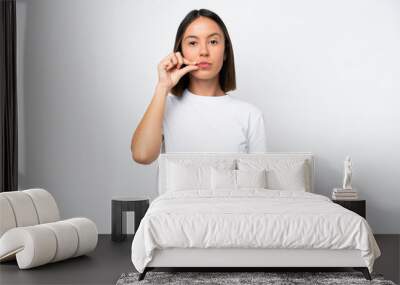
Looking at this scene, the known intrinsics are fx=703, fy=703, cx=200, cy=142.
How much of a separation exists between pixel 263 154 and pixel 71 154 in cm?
205

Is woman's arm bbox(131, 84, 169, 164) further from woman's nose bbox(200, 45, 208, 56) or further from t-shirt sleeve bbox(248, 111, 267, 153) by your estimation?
t-shirt sleeve bbox(248, 111, 267, 153)

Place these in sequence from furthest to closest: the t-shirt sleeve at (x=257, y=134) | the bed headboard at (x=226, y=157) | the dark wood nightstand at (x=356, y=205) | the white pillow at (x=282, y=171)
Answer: the t-shirt sleeve at (x=257, y=134)
the dark wood nightstand at (x=356, y=205)
the bed headboard at (x=226, y=157)
the white pillow at (x=282, y=171)

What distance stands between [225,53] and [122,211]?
180 centimetres

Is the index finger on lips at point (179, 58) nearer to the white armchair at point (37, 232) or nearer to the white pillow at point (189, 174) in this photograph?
the white pillow at point (189, 174)

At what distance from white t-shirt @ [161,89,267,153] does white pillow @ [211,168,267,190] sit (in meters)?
0.64

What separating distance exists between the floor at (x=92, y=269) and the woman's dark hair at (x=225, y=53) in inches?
64.8

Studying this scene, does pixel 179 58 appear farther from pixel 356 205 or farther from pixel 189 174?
pixel 356 205

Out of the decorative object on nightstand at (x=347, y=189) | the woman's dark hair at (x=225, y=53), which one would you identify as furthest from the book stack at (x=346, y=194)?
the woman's dark hair at (x=225, y=53)

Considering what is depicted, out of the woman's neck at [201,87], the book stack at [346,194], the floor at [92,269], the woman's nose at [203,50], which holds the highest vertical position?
the woman's nose at [203,50]

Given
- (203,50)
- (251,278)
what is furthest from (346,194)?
(251,278)

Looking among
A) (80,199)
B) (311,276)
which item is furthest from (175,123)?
(311,276)

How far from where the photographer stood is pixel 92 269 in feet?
17.4

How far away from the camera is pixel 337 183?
7211 mm

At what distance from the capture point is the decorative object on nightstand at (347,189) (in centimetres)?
676
